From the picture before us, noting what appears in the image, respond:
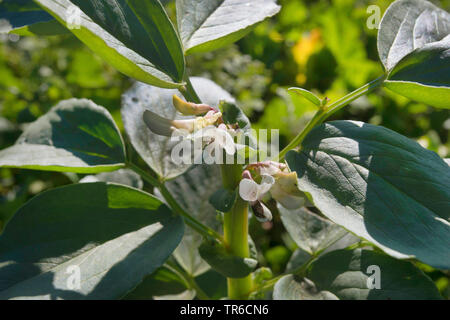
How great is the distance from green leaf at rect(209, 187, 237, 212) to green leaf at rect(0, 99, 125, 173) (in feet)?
0.61

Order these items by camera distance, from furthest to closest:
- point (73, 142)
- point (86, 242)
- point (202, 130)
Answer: point (73, 142) < point (86, 242) < point (202, 130)

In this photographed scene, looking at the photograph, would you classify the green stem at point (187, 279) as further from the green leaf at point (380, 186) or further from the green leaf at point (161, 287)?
the green leaf at point (380, 186)

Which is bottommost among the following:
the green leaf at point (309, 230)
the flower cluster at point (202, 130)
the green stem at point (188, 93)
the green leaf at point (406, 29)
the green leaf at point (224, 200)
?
the green leaf at point (309, 230)

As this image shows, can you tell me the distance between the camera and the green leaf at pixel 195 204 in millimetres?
790

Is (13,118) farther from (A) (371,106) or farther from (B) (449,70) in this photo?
(B) (449,70)

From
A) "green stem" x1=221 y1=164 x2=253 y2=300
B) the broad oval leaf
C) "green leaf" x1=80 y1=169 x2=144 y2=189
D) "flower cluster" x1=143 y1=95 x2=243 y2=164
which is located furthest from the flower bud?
"green leaf" x1=80 y1=169 x2=144 y2=189

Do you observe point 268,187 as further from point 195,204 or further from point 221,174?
point 195,204

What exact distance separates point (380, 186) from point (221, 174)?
0.71 feet

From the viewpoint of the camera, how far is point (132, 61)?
457mm

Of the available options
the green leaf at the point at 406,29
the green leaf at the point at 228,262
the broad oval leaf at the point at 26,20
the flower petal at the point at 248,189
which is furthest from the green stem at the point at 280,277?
the broad oval leaf at the point at 26,20

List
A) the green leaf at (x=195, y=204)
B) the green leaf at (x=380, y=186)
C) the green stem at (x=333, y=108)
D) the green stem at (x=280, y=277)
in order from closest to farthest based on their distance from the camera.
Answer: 1. the green leaf at (x=380, y=186)
2. the green stem at (x=333, y=108)
3. the green stem at (x=280, y=277)
4. the green leaf at (x=195, y=204)

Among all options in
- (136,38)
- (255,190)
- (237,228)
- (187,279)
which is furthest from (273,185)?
(187,279)

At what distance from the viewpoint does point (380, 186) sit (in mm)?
471
